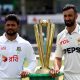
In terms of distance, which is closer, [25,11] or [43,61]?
[43,61]

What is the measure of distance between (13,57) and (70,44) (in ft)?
1.82

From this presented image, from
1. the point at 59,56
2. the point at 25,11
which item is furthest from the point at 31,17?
the point at 59,56

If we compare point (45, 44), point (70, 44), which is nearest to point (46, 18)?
point (45, 44)

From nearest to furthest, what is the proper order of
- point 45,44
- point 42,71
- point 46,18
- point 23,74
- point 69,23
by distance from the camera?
point 23,74 → point 69,23 → point 42,71 → point 45,44 → point 46,18

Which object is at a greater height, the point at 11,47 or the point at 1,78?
the point at 11,47

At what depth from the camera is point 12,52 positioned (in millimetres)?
3814

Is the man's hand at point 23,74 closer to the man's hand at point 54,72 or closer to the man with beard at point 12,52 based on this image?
the man with beard at point 12,52

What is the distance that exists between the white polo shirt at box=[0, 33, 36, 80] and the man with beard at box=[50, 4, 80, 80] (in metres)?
0.30

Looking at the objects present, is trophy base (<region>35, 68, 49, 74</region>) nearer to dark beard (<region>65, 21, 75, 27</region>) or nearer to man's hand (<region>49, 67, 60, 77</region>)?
man's hand (<region>49, 67, 60, 77</region>)

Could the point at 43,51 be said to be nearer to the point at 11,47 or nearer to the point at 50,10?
the point at 11,47

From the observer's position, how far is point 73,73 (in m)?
3.85

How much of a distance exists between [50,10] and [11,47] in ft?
76.1

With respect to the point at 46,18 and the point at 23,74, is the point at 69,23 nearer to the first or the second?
the point at 23,74

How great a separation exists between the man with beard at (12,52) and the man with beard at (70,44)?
0.31 metres
